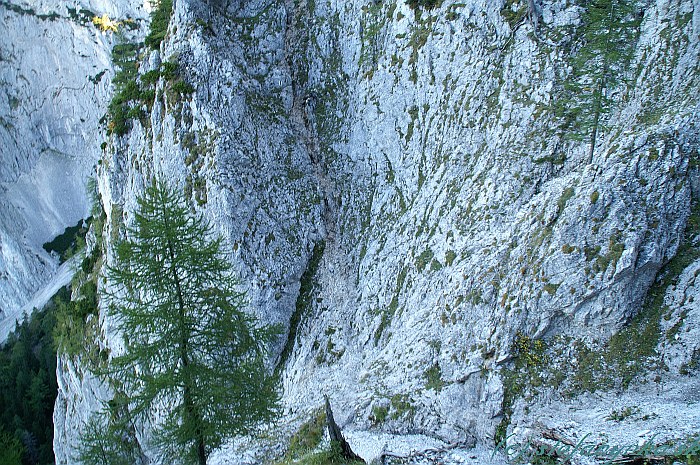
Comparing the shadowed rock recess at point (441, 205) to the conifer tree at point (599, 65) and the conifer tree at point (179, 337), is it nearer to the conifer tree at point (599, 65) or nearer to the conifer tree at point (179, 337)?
the conifer tree at point (599, 65)

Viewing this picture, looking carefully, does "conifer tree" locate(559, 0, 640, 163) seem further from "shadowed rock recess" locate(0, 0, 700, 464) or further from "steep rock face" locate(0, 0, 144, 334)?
"steep rock face" locate(0, 0, 144, 334)

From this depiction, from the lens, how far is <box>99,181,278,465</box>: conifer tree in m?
12.3

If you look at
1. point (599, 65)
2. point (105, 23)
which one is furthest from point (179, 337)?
point (105, 23)

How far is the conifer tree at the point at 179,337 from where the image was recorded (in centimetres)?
1230

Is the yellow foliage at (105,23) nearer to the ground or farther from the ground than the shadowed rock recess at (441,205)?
farther from the ground

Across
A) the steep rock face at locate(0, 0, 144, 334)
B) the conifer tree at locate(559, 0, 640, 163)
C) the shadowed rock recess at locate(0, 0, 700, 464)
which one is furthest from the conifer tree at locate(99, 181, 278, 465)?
the steep rock face at locate(0, 0, 144, 334)

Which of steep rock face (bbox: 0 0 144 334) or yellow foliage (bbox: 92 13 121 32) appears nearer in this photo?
yellow foliage (bbox: 92 13 121 32)

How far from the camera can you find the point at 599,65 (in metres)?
20.2

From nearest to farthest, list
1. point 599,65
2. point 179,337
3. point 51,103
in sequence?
point 179,337
point 599,65
point 51,103

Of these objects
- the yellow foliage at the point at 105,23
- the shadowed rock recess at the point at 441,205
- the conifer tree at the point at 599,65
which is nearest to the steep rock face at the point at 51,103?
the yellow foliage at the point at 105,23

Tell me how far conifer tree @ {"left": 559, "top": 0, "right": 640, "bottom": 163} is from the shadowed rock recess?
0.43ft

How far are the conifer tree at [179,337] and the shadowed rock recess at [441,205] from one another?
485 centimetres

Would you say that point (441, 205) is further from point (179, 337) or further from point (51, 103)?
point (51, 103)

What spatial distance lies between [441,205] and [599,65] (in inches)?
369
